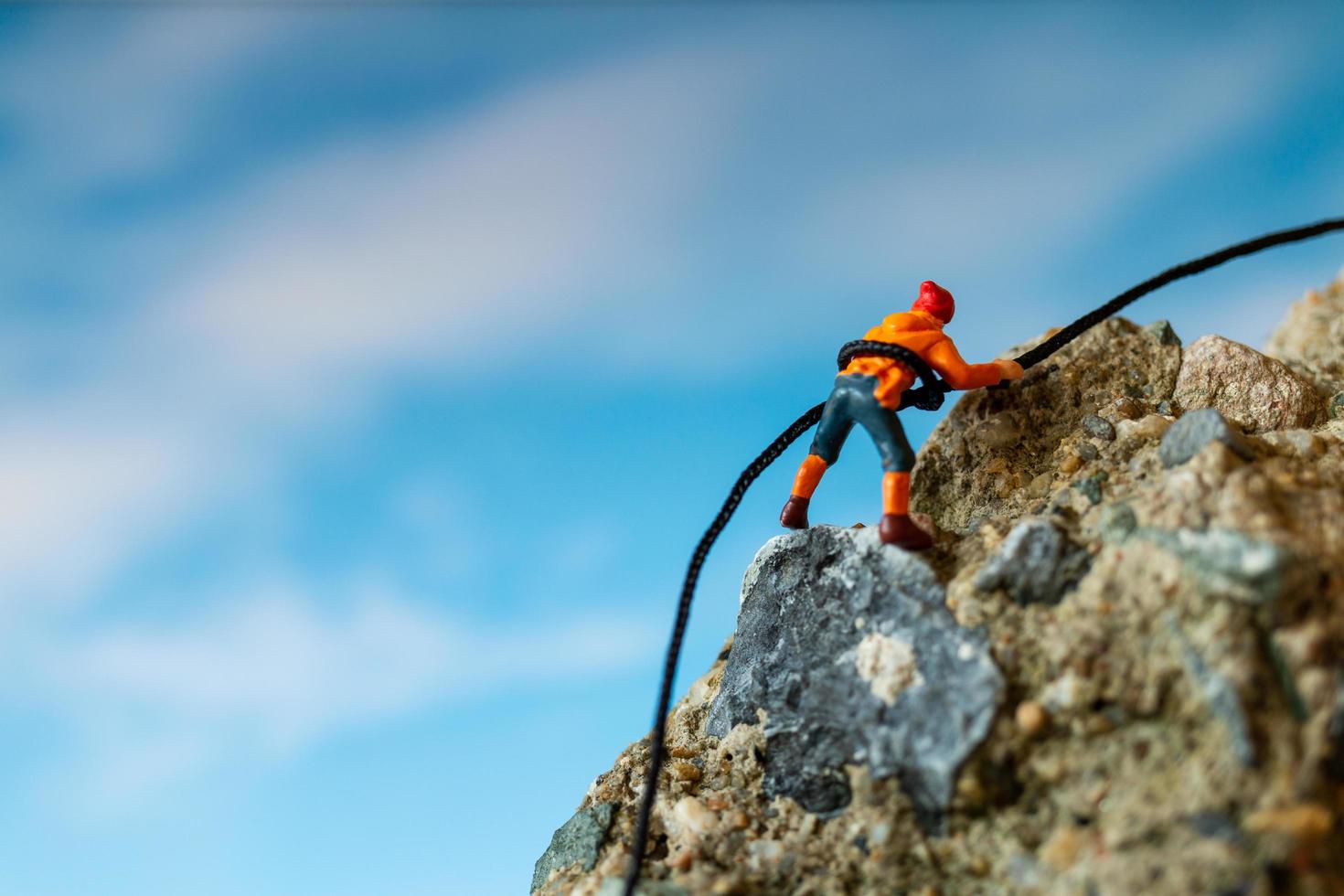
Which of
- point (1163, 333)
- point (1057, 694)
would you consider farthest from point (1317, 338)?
point (1057, 694)

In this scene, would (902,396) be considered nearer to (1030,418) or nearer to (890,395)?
(890,395)

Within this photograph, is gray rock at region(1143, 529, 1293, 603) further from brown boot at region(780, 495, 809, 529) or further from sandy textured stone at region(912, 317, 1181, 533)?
brown boot at region(780, 495, 809, 529)

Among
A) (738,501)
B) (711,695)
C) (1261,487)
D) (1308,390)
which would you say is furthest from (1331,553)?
(711,695)

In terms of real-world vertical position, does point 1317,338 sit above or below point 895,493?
above

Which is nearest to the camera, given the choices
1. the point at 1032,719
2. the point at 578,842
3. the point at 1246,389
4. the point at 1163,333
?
the point at 1032,719

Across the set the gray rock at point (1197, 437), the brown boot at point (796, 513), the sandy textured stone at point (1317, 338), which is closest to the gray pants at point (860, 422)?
the brown boot at point (796, 513)

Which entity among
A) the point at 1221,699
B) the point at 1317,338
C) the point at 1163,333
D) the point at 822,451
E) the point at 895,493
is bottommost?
the point at 1221,699

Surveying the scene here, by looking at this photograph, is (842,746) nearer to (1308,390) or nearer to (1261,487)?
(1261,487)

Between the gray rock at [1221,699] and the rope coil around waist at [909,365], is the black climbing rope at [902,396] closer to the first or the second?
the rope coil around waist at [909,365]
